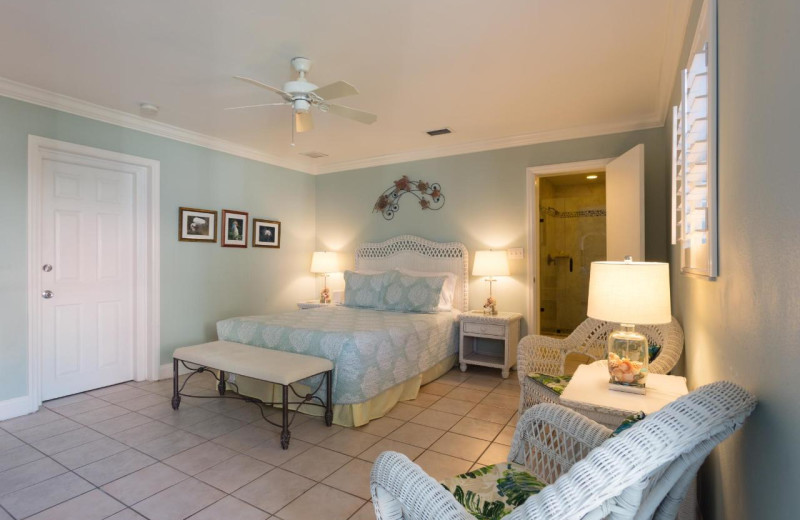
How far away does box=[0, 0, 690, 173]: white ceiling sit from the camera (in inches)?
90.0

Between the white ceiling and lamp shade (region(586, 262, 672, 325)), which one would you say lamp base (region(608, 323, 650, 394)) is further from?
the white ceiling

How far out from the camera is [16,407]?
323 cm

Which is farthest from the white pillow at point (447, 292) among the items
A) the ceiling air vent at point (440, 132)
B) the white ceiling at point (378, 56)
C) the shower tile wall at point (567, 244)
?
the shower tile wall at point (567, 244)

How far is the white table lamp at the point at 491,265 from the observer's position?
4.35 metres

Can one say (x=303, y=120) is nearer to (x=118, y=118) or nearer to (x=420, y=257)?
(x=118, y=118)

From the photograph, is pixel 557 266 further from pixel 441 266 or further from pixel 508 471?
pixel 508 471

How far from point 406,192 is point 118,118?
307 centimetres

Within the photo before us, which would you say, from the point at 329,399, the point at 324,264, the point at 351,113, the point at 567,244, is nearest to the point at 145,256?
the point at 324,264

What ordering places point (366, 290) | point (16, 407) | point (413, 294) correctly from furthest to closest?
point (366, 290), point (413, 294), point (16, 407)

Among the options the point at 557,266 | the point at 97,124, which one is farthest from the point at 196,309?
the point at 557,266

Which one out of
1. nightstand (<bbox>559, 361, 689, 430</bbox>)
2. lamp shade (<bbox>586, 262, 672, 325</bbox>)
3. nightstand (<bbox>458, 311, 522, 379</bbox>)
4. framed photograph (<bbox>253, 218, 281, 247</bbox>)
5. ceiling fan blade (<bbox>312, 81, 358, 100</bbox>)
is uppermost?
ceiling fan blade (<bbox>312, 81, 358, 100</bbox>)

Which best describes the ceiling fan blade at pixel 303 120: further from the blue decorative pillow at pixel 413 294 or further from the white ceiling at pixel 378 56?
the blue decorative pillow at pixel 413 294

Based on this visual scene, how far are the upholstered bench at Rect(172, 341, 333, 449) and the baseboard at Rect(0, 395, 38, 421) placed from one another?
111cm

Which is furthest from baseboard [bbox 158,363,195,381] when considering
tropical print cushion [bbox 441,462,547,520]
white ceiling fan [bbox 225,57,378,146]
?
tropical print cushion [bbox 441,462,547,520]
